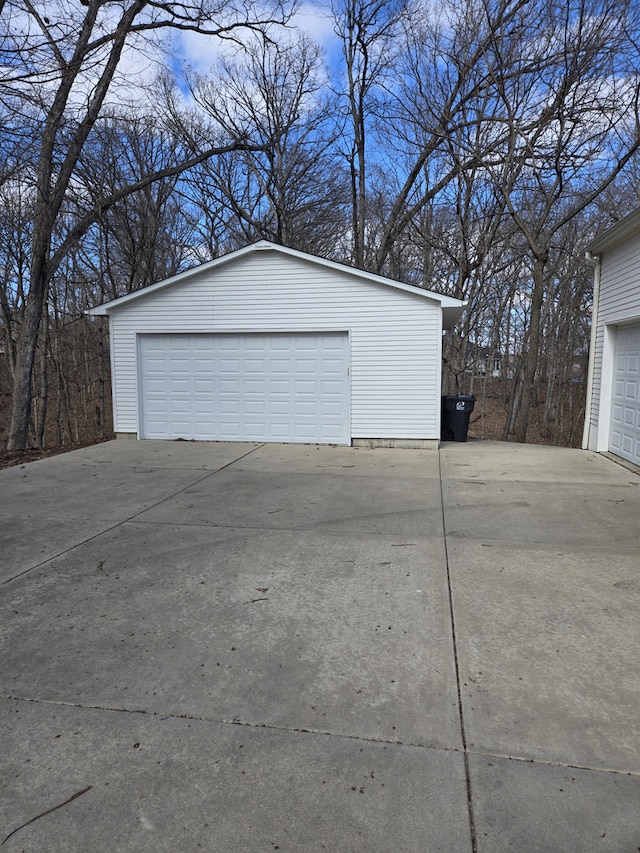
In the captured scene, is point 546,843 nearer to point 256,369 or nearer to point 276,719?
point 276,719

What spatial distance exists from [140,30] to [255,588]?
1311 cm

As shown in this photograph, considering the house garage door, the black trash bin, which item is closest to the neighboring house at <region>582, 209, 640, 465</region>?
the black trash bin

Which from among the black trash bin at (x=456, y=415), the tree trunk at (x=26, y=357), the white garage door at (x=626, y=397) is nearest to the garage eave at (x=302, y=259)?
the tree trunk at (x=26, y=357)

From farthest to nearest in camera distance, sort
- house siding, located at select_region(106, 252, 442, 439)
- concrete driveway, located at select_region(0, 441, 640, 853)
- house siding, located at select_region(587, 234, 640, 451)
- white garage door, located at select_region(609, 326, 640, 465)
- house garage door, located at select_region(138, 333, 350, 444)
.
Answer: house garage door, located at select_region(138, 333, 350, 444) → house siding, located at select_region(106, 252, 442, 439) → white garage door, located at select_region(609, 326, 640, 465) → house siding, located at select_region(587, 234, 640, 451) → concrete driveway, located at select_region(0, 441, 640, 853)

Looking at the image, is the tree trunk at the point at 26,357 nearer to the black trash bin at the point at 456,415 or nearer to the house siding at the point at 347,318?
the house siding at the point at 347,318

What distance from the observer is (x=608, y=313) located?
923 cm

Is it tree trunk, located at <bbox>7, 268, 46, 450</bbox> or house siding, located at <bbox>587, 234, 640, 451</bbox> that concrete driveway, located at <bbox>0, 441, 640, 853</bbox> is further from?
tree trunk, located at <bbox>7, 268, 46, 450</bbox>

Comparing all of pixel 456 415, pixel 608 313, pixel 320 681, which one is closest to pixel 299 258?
pixel 456 415

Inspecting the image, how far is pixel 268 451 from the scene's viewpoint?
31.9 ft

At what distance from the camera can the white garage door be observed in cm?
825

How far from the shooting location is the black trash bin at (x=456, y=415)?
444 inches

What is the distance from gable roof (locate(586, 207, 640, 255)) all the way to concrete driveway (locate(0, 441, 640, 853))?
174 inches

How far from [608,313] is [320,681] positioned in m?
8.79

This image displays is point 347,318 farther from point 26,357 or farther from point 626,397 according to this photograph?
point 26,357
